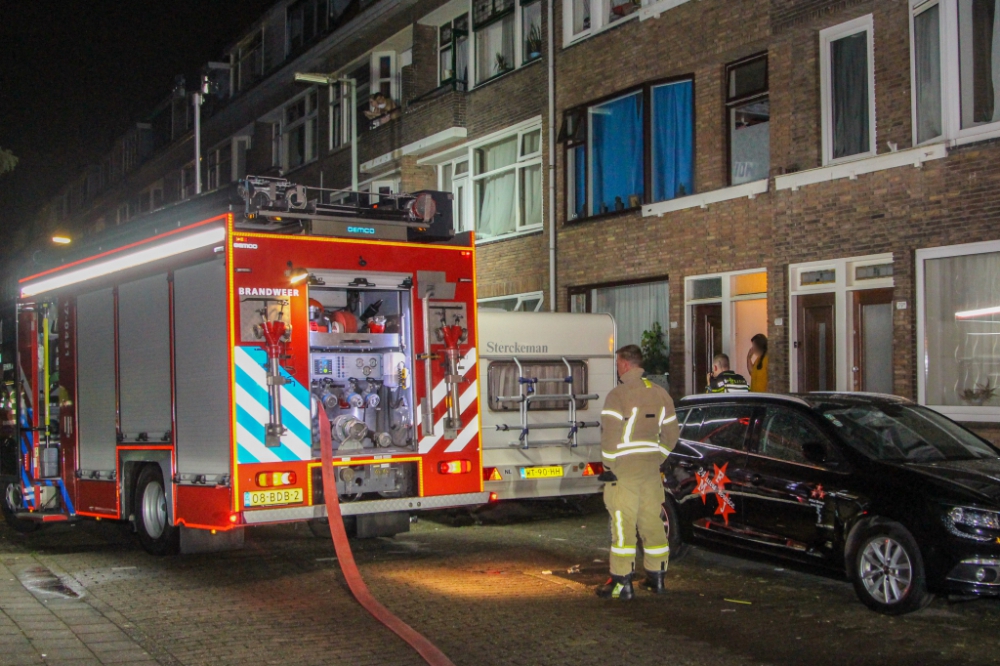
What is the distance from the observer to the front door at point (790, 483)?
Answer: 843 centimetres

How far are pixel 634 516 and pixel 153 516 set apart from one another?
4.79m

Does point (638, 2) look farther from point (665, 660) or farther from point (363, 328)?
point (665, 660)

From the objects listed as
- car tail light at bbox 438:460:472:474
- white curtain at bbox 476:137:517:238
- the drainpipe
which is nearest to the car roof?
car tail light at bbox 438:460:472:474

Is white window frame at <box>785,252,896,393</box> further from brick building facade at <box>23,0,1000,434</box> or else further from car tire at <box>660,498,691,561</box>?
car tire at <box>660,498,691,561</box>

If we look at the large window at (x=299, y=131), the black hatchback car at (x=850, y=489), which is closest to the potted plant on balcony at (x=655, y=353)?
the black hatchback car at (x=850, y=489)

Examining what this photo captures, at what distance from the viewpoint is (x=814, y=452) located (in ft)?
27.5

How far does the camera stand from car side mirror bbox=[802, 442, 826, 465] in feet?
27.4

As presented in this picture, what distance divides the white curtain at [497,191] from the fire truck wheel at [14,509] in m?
11.4

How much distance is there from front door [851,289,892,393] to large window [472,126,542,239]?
7.75 metres

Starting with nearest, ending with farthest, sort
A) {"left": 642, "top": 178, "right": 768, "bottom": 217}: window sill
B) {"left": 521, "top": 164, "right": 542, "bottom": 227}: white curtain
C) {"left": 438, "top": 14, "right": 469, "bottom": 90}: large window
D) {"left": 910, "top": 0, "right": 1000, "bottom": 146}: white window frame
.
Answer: {"left": 910, "top": 0, "right": 1000, "bottom": 146}: white window frame → {"left": 642, "top": 178, "right": 768, "bottom": 217}: window sill → {"left": 521, "top": 164, "right": 542, "bottom": 227}: white curtain → {"left": 438, "top": 14, "right": 469, "bottom": 90}: large window

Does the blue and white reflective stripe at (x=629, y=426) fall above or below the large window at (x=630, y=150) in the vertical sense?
below

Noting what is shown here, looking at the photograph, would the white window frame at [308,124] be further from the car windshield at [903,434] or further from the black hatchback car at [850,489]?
the car windshield at [903,434]

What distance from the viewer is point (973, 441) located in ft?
29.8

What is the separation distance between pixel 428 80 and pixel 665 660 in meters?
19.4
